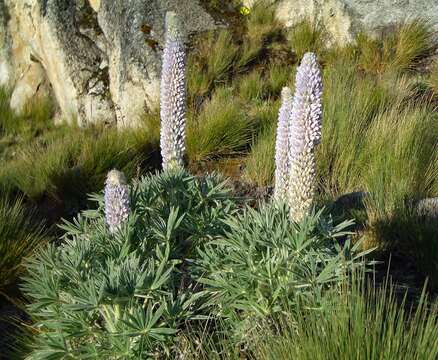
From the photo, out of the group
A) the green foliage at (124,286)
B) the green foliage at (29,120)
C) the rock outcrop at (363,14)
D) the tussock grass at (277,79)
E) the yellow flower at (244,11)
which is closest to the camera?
the green foliage at (124,286)

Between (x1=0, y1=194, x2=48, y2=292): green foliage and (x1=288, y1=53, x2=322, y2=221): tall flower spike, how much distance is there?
2023 millimetres

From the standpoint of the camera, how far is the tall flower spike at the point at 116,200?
2.40 metres

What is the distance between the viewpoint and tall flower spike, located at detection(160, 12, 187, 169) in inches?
124

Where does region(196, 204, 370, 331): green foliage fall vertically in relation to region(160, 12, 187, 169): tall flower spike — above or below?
below

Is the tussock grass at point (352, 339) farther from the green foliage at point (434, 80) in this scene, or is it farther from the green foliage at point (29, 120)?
the green foliage at point (29, 120)

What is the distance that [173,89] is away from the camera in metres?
3.17

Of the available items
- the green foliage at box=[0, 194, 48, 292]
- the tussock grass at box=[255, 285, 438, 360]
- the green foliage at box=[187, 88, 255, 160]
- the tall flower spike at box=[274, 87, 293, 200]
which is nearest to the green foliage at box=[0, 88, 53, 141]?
the green foliage at box=[187, 88, 255, 160]

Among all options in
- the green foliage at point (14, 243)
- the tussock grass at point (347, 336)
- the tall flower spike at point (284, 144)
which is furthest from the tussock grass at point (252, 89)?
the tussock grass at point (347, 336)

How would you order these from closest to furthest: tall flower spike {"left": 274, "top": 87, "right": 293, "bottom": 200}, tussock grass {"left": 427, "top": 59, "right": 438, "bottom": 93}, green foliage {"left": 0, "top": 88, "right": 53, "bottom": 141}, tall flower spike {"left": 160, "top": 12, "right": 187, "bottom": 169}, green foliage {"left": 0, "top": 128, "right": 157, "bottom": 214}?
tall flower spike {"left": 274, "top": 87, "right": 293, "bottom": 200}
tall flower spike {"left": 160, "top": 12, "right": 187, "bottom": 169}
green foliage {"left": 0, "top": 128, "right": 157, "bottom": 214}
tussock grass {"left": 427, "top": 59, "right": 438, "bottom": 93}
green foliage {"left": 0, "top": 88, "right": 53, "bottom": 141}

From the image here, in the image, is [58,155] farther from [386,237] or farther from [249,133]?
[386,237]

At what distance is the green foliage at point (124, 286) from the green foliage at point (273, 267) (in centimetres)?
13

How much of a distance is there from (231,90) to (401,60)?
1.98 meters

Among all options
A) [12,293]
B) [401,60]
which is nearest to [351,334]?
[12,293]

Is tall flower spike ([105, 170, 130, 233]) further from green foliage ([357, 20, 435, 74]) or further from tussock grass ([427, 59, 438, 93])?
green foliage ([357, 20, 435, 74])
